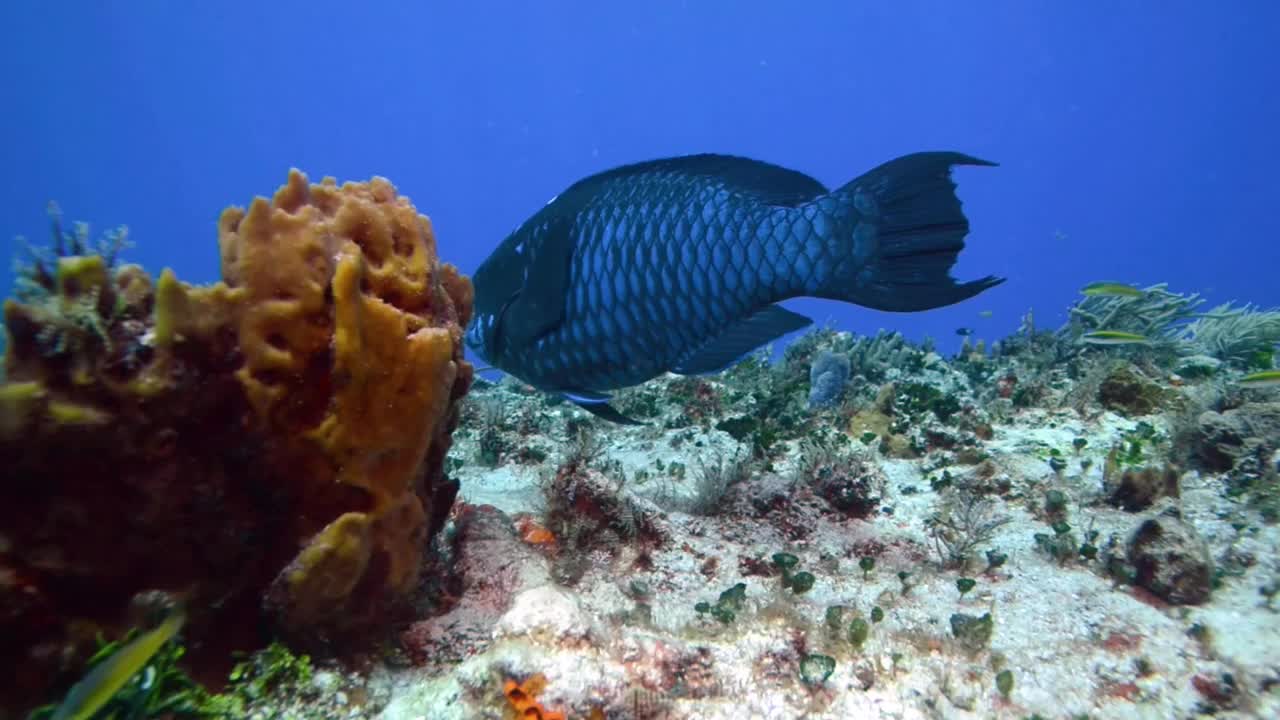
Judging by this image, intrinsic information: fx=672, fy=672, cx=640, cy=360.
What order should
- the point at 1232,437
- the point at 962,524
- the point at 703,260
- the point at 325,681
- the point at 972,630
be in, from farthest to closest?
the point at 1232,437
the point at 962,524
the point at 703,260
the point at 972,630
the point at 325,681

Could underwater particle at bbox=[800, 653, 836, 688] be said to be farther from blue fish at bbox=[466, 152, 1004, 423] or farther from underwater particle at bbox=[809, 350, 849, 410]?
underwater particle at bbox=[809, 350, 849, 410]

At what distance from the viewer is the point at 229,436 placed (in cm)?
254

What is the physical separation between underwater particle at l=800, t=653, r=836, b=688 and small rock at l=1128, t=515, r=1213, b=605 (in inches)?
85.5

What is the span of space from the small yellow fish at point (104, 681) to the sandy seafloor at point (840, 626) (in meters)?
0.77

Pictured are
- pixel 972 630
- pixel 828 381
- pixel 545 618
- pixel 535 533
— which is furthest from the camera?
pixel 828 381

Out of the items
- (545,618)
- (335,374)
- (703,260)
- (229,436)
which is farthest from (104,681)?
(703,260)

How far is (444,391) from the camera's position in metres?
2.66

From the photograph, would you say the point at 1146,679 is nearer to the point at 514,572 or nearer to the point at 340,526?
the point at 514,572

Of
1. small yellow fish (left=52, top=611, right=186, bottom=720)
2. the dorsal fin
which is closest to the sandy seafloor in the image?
small yellow fish (left=52, top=611, right=186, bottom=720)

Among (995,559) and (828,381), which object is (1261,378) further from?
(828,381)

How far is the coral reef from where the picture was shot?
2191 millimetres

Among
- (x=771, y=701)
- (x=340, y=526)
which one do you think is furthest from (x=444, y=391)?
(x=771, y=701)

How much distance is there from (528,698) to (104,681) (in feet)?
4.39

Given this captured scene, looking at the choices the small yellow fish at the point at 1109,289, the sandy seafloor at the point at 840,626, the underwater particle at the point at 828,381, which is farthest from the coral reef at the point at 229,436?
the small yellow fish at the point at 1109,289
